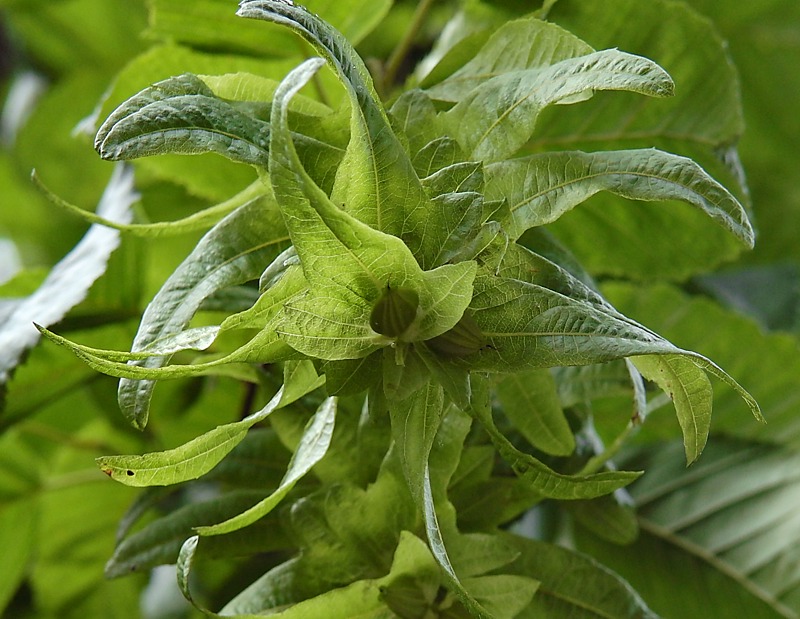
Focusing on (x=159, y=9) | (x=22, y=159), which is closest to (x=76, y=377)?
(x=159, y=9)

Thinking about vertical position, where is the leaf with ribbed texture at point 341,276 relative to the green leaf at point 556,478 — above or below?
above

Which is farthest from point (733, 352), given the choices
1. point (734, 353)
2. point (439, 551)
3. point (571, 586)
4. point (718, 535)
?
point (439, 551)

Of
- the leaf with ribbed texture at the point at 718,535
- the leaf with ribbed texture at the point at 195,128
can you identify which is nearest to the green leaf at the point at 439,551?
the leaf with ribbed texture at the point at 195,128

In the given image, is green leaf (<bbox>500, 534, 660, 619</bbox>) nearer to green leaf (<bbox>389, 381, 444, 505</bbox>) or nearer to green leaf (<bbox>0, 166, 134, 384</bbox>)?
green leaf (<bbox>389, 381, 444, 505</bbox>)

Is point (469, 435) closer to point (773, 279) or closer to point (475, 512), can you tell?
point (475, 512)

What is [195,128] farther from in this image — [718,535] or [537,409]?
[718,535]

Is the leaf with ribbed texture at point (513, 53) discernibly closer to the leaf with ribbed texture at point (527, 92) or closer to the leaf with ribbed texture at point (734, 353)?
the leaf with ribbed texture at point (527, 92)
